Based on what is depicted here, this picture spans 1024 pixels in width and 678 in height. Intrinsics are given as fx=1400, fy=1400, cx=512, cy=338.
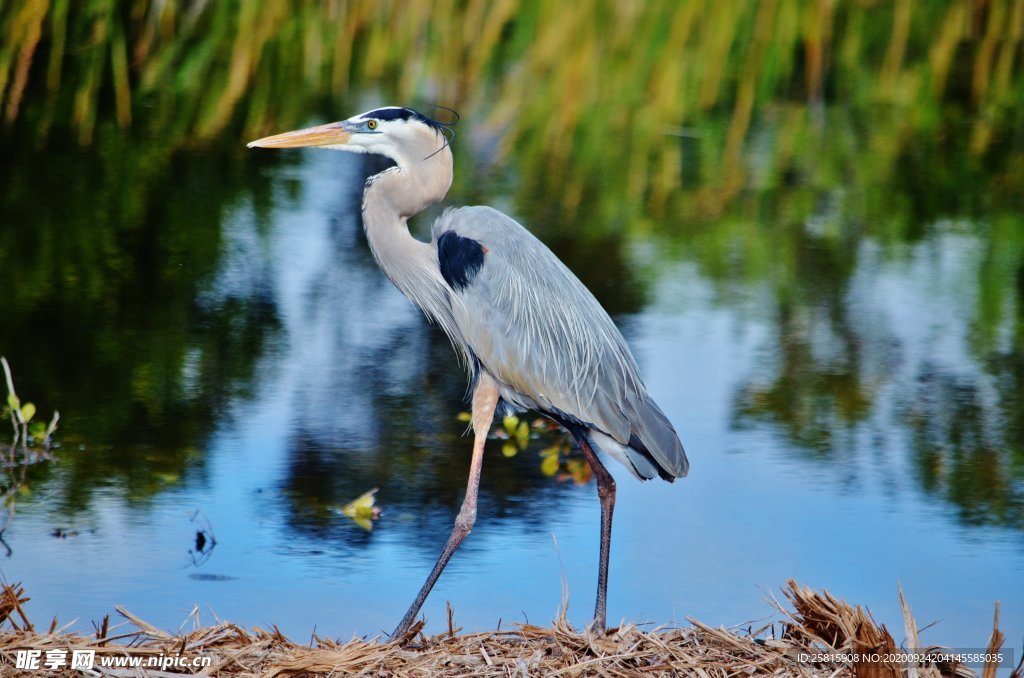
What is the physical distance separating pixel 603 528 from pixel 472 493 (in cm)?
39

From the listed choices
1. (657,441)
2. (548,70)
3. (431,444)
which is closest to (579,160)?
(548,70)

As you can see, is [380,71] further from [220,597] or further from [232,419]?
[220,597]

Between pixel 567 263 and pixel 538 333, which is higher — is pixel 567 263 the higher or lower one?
the lower one

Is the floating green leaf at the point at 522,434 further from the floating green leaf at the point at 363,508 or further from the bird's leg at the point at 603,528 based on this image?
the bird's leg at the point at 603,528

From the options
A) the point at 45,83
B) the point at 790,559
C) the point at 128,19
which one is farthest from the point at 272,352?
the point at 128,19

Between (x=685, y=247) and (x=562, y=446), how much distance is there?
262 cm

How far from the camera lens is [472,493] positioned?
159 inches

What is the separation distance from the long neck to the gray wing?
0.08 m

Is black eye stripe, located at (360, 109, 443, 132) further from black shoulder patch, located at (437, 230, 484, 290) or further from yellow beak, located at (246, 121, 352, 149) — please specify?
black shoulder patch, located at (437, 230, 484, 290)

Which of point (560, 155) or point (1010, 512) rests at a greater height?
point (560, 155)

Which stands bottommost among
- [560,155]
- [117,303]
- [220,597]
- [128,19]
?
[220,597]

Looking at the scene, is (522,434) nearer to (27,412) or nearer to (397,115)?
(397,115)

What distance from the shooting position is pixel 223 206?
7.59 metres

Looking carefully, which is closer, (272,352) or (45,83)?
(272,352)
